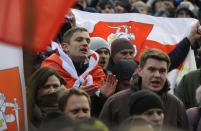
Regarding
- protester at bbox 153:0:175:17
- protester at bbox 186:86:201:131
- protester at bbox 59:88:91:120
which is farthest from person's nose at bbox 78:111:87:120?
protester at bbox 153:0:175:17

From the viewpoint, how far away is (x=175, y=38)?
838cm

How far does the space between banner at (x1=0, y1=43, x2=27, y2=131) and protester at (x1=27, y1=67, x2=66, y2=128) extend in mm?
103

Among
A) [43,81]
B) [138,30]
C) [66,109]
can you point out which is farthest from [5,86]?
[138,30]

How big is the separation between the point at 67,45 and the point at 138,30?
2236 millimetres

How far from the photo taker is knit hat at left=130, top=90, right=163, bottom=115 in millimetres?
4477

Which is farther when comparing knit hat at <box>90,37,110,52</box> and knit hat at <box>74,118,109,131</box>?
knit hat at <box>90,37,110,52</box>

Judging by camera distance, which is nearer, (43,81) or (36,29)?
(36,29)

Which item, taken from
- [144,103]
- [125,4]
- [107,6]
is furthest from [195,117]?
[125,4]

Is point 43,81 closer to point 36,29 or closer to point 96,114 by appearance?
point 96,114

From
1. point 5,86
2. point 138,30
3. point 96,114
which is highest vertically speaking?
point 138,30

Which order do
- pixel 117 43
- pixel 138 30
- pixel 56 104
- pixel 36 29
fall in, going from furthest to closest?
pixel 138 30 → pixel 117 43 → pixel 56 104 → pixel 36 29

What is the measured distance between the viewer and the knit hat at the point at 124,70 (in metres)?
6.09

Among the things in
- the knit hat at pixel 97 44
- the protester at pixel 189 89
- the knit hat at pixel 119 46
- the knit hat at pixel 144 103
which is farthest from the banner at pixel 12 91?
the protester at pixel 189 89

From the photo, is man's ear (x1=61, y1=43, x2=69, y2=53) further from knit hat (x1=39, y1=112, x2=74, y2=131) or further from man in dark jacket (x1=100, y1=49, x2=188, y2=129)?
knit hat (x1=39, y1=112, x2=74, y2=131)
